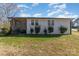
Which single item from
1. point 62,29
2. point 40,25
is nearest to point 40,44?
point 40,25

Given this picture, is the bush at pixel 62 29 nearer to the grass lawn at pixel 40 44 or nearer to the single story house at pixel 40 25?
the single story house at pixel 40 25

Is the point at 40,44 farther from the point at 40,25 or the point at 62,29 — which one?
the point at 62,29

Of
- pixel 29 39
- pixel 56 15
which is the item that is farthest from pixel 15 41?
pixel 56 15

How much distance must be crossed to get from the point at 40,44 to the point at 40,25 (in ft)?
1.29

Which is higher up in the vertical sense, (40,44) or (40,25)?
(40,25)

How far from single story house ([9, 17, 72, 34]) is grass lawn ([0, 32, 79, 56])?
11cm

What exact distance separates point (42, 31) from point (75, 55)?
2.76 ft

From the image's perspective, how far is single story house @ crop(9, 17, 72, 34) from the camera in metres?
10.1

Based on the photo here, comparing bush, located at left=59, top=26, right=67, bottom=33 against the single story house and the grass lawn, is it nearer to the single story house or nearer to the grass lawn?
the single story house

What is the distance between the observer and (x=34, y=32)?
10.2 metres

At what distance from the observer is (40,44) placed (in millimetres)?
10156

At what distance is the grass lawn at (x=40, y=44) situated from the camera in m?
10.1

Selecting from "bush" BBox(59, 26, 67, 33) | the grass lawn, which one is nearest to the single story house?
"bush" BBox(59, 26, 67, 33)

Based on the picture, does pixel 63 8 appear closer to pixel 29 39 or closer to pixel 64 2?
pixel 64 2
